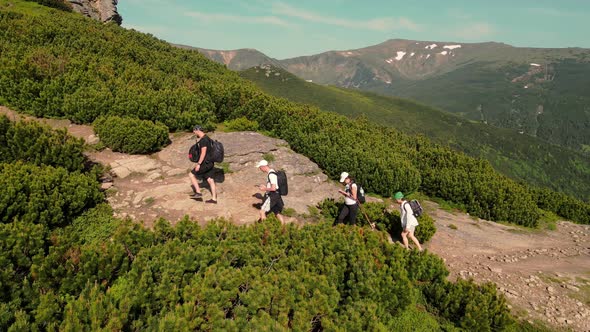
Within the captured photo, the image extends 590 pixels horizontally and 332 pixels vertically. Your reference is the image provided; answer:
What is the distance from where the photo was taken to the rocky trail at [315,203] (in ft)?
33.2

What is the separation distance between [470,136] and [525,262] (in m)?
158

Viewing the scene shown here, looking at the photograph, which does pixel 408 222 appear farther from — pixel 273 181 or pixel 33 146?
pixel 33 146

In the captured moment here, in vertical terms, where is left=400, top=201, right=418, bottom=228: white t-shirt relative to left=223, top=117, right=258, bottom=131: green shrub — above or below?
below

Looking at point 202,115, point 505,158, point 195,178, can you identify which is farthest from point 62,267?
point 505,158

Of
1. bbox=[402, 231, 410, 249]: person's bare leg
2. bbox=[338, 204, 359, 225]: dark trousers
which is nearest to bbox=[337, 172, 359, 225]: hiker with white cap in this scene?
bbox=[338, 204, 359, 225]: dark trousers

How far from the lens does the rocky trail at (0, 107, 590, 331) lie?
33.2 ft

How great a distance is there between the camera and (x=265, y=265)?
732cm

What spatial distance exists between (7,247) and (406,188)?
16078 millimetres

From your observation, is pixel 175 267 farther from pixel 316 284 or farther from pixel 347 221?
pixel 347 221

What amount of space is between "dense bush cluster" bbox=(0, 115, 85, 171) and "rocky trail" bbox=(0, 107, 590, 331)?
5.14 feet

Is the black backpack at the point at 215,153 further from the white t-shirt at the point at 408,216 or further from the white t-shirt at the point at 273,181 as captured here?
the white t-shirt at the point at 408,216

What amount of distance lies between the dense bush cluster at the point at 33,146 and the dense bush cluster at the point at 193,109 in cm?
517

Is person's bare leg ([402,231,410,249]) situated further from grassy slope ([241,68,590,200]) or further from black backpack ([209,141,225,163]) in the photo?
grassy slope ([241,68,590,200])

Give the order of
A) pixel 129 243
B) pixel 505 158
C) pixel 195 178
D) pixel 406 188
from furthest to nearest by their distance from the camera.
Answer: pixel 505 158, pixel 406 188, pixel 195 178, pixel 129 243
